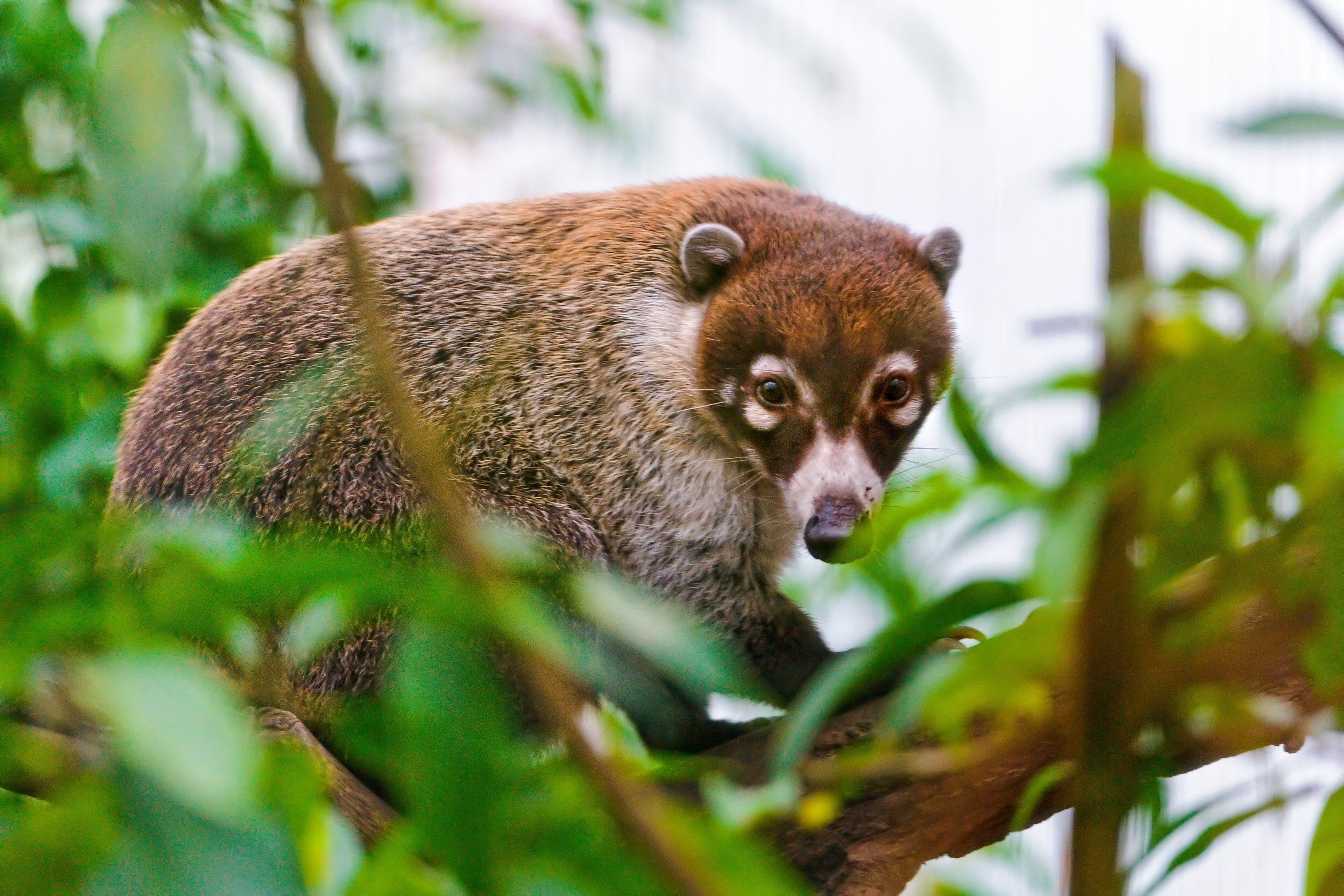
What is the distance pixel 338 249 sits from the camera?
2543mm

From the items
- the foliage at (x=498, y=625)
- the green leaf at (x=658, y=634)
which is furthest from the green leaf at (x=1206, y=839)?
the green leaf at (x=658, y=634)

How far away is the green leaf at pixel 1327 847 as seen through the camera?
3.36ft

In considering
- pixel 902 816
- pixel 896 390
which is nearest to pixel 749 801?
pixel 902 816

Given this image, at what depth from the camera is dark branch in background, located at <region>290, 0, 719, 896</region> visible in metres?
0.63

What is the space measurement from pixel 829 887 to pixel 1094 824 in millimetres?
1722

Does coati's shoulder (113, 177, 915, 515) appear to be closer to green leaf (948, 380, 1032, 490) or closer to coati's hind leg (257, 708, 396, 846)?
coati's hind leg (257, 708, 396, 846)

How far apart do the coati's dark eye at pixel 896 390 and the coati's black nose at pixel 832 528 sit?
0.33 meters

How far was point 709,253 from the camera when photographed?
2.95 m

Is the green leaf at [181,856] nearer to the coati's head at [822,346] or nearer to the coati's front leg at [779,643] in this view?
the coati's head at [822,346]

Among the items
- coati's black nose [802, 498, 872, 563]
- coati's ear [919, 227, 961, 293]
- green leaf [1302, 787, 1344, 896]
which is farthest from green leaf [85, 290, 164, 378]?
green leaf [1302, 787, 1344, 896]

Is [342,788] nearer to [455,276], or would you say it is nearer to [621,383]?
[621,383]

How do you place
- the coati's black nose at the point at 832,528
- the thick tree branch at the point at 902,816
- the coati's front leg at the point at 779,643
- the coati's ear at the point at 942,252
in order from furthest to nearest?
the coati's ear at the point at 942,252, the coati's front leg at the point at 779,643, the coati's black nose at the point at 832,528, the thick tree branch at the point at 902,816

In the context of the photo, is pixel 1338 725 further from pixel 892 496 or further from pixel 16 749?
pixel 892 496

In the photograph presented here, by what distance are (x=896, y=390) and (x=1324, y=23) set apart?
187cm
